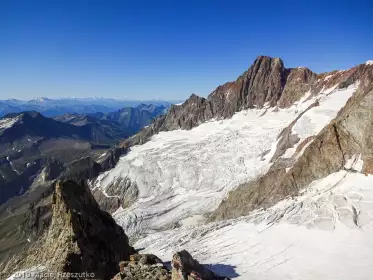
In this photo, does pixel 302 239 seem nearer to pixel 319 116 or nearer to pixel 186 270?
pixel 186 270

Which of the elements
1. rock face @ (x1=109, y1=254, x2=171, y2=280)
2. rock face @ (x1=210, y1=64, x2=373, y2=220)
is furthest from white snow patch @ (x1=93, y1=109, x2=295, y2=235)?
rock face @ (x1=109, y1=254, x2=171, y2=280)

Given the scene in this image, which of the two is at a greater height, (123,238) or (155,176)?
(123,238)

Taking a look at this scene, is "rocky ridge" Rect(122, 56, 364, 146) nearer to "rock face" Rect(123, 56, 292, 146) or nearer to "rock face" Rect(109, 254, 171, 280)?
"rock face" Rect(123, 56, 292, 146)

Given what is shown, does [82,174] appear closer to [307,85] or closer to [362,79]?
[307,85]

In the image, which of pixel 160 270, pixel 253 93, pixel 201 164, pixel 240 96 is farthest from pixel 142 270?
pixel 240 96

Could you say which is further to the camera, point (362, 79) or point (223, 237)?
point (362, 79)

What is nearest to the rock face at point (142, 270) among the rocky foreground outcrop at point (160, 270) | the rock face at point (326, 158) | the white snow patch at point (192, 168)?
the rocky foreground outcrop at point (160, 270)

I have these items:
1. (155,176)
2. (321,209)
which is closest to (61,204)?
(321,209)
